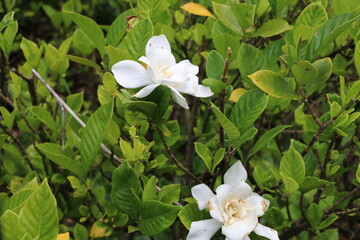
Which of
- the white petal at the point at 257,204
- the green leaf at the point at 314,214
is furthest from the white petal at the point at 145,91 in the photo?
the green leaf at the point at 314,214

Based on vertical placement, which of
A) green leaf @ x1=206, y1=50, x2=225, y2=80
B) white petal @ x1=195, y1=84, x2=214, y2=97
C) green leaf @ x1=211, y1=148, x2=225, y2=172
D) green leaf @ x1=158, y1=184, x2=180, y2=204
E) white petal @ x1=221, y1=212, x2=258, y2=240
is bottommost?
green leaf @ x1=158, y1=184, x2=180, y2=204

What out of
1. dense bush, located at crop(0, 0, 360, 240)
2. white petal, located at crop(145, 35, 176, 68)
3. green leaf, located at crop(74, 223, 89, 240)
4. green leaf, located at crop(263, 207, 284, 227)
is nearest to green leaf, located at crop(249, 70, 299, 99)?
dense bush, located at crop(0, 0, 360, 240)

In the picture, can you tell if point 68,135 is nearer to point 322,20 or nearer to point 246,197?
point 246,197

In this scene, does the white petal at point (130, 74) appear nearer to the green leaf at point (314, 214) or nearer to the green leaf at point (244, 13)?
the green leaf at point (244, 13)

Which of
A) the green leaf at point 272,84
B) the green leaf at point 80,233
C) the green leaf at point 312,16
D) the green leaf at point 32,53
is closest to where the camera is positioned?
the green leaf at point 272,84

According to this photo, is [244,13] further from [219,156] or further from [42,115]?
[42,115]

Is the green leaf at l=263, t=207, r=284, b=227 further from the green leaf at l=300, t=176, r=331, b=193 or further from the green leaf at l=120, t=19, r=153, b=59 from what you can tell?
the green leaf at l=120, t=19, r=153, b=59

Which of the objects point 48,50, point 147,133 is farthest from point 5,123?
point 147,133

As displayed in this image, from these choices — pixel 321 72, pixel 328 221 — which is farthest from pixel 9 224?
pixel 328 221
